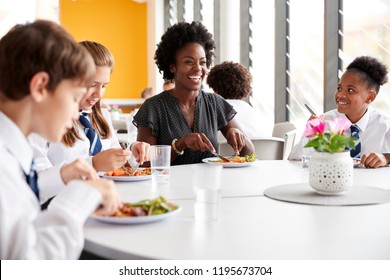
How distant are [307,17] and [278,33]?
1.29ft

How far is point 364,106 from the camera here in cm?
262

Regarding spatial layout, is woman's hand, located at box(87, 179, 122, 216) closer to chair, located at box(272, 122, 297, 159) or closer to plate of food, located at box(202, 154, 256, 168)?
plate of food, located at box(202, 154, 256, 168)

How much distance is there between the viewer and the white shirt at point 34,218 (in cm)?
93

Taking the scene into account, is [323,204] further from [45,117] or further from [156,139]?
[156,139]

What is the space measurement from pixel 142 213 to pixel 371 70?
76.9 inches

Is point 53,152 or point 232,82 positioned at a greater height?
point 232,82

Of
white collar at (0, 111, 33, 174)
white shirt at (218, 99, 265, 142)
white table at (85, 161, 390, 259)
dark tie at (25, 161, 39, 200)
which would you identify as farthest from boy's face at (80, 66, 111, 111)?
white shirt at (218, 99, 265, 142)

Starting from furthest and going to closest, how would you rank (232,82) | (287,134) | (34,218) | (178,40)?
(232,82) → (287,134) → (178,40) → (34,218)

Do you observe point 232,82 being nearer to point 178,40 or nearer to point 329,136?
point 178,40

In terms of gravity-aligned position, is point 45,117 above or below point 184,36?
below

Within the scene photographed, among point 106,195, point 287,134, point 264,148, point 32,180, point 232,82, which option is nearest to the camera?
point 106,195

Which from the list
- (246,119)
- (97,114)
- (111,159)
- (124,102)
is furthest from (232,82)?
(124,102)

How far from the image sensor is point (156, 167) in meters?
1.79

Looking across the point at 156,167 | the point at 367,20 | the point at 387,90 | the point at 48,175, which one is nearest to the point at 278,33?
the point at 367,20
